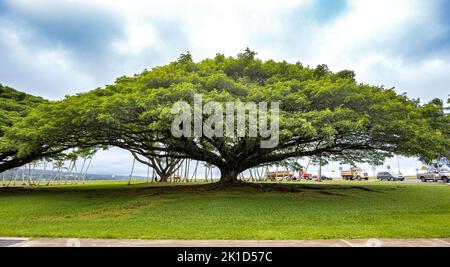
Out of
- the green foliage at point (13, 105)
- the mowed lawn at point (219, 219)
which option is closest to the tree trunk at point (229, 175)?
the mowed lawn at point (219, 219)

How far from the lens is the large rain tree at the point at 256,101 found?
1319 cm

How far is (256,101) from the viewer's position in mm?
14070

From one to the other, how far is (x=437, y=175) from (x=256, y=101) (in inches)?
1238

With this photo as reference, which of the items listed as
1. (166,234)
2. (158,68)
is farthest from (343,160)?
(166,234)

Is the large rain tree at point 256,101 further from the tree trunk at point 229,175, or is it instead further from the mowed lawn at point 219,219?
the mowed lawn at point 219,219

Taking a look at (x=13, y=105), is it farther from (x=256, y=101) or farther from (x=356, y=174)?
(x=356, y=174)

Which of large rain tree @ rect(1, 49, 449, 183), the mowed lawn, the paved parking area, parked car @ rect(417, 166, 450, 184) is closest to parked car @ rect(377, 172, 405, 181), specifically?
parked car @ rect(417, 166, 450, 184)

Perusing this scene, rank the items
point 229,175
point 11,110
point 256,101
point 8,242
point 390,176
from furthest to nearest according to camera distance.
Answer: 1. point 390,176
2. point 229,175
3. point 11,110
4. point 256,101
5. point 8,242

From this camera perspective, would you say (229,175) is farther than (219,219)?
Yes

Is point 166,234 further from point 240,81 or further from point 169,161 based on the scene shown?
point 169,161

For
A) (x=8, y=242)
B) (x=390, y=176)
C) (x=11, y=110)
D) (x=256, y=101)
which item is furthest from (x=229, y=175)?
(x=390, y=176)

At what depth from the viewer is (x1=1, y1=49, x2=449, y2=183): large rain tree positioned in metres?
13.2

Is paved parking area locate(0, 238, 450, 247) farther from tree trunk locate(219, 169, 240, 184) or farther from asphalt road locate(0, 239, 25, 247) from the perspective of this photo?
tree trunk locate(219, 169, 240, 184)
